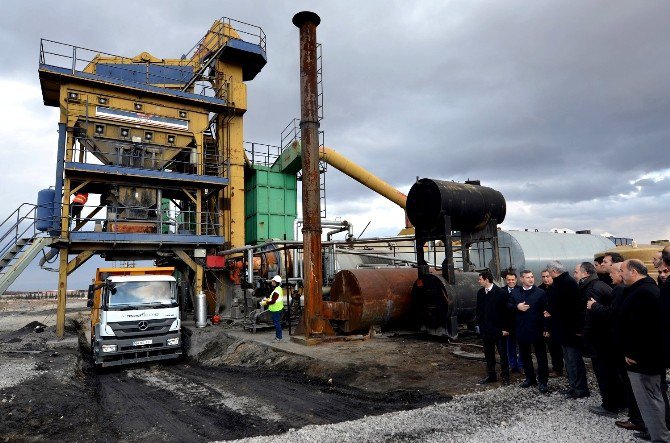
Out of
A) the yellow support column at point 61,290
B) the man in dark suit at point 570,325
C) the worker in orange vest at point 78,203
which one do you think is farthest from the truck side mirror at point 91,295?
the man in dark suit at point 570,325

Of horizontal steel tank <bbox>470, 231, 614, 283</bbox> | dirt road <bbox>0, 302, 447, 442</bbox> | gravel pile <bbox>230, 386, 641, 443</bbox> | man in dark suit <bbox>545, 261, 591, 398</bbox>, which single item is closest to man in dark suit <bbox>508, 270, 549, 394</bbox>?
man in dark suit <bbox>545, 261, 591, 398</bbox>

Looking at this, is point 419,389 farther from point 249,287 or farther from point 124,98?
point 124,98

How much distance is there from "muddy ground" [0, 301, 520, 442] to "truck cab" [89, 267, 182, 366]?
526mm

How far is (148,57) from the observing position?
21.1 m

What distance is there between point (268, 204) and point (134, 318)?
38.4 ft

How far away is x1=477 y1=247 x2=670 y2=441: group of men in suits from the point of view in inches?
181

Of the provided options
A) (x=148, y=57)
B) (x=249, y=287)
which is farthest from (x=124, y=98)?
(x=249, y=287)

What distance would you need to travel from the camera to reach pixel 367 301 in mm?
12398

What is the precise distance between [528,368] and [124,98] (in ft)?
60.4

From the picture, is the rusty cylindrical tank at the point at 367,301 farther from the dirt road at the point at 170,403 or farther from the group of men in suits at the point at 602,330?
the group of men in suits at the point at 602,330

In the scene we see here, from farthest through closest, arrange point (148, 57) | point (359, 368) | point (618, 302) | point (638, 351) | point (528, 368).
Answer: point (148, 57) < point (359, 368) < point (528, 368) < point (618, 302) < point (638, 351)

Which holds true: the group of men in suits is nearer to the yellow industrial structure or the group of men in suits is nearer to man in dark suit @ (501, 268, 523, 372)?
man in dark suit @ (501, 268, 523, 372)

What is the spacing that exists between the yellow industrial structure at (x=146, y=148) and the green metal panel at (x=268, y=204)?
5.84 ft

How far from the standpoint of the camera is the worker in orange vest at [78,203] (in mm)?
17072
